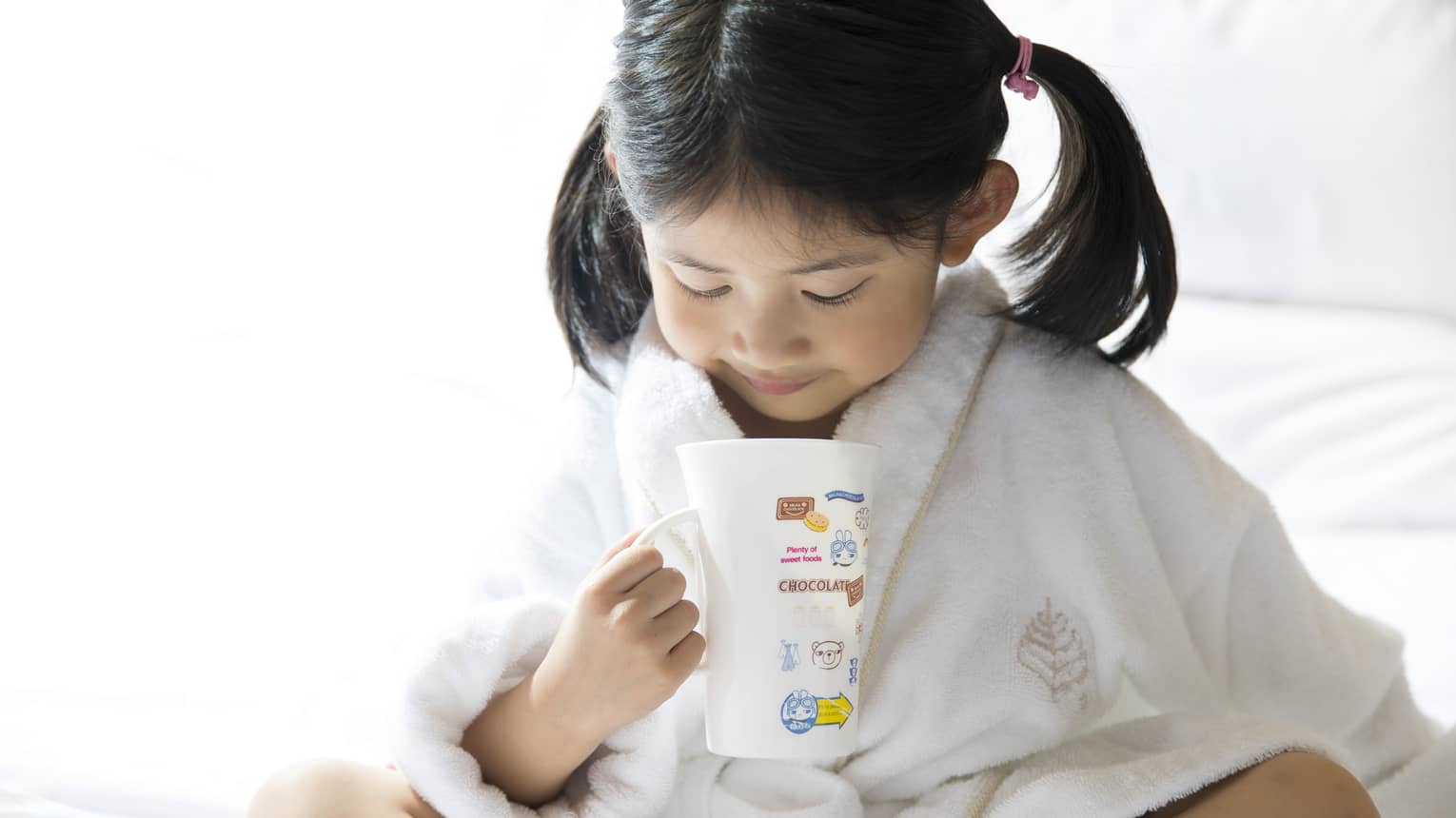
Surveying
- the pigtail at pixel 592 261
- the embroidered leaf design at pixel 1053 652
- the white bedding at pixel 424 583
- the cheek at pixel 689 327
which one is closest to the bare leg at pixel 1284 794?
the embroidered leaf design at pixel 1053 652

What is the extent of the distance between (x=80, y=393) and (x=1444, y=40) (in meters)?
1.81

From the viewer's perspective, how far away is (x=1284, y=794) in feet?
3.37

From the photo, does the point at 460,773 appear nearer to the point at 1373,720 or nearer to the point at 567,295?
the point at 567,295

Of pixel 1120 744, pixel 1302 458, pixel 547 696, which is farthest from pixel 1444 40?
pixel 547 696

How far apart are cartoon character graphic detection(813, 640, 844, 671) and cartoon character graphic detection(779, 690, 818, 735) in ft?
0.07

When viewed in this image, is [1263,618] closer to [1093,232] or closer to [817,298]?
[1093,232]

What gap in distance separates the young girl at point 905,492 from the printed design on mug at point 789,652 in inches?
2.9

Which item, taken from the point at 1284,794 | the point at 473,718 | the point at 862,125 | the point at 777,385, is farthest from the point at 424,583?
the point at 1284,794

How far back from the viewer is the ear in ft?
3.68

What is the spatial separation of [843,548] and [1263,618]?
1.78 ft

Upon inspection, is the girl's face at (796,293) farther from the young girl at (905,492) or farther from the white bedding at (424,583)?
the white bedding at (424,583)

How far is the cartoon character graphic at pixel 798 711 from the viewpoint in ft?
3.04

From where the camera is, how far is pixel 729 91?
0.99 metres

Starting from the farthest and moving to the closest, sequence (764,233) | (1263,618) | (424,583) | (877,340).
Answer: 1. (424,583)
2. (1263,618)
3. (877,340)
4. (764,233)
